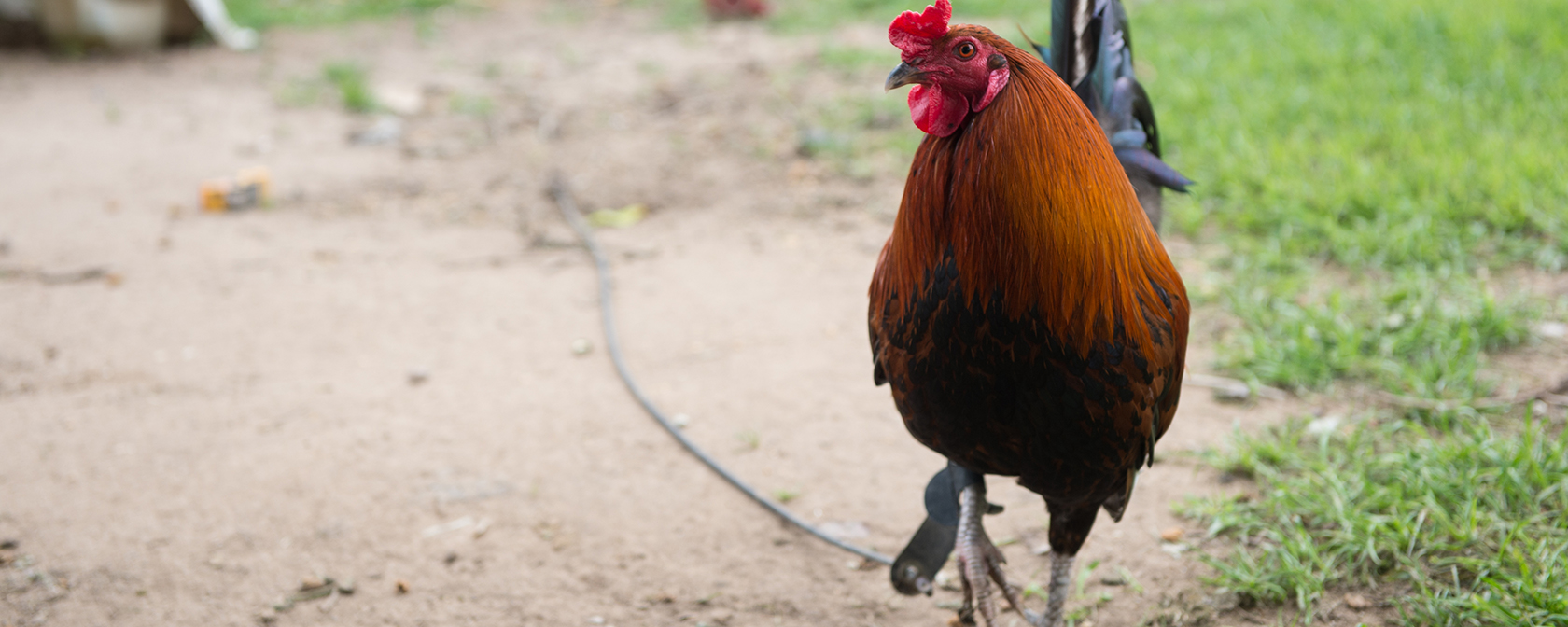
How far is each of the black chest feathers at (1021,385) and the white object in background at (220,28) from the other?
8.87 m

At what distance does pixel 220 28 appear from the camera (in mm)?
8961

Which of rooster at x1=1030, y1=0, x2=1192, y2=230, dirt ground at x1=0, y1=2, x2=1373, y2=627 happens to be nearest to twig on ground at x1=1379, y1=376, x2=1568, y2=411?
dirt ground at x1=0, y1=2, x2=1373, y2=627

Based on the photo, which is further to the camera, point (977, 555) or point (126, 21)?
point (126, 21)

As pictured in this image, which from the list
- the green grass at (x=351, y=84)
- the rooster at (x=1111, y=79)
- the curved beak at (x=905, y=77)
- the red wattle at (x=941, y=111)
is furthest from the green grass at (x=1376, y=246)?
the green grass at (x=351, y=84)

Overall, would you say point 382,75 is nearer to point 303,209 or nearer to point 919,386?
point 303,209

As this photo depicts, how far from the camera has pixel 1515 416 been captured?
3.13 meters

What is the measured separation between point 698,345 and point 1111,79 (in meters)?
2.15

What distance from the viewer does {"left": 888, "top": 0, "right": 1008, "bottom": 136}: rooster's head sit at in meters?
1.84

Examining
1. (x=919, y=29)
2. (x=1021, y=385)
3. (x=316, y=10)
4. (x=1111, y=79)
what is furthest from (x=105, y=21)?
(x=1021, y=385)

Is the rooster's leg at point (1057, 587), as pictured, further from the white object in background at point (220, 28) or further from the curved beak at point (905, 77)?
the white object in background at point (220, 28)

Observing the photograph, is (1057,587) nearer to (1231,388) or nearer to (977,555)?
(977,555)

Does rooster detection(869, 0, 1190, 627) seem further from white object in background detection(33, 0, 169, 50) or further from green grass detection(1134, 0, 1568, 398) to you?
white object in background detection(33, 0, 169, 50)

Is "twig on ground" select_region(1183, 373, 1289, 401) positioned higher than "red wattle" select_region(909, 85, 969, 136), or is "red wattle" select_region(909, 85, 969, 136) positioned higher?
"red wattle" select_region(909, 85, 969, 136)

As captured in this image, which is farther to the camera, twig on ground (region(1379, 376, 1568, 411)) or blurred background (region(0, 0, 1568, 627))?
twig on ground (region(1379, 376, 1568, 411))
